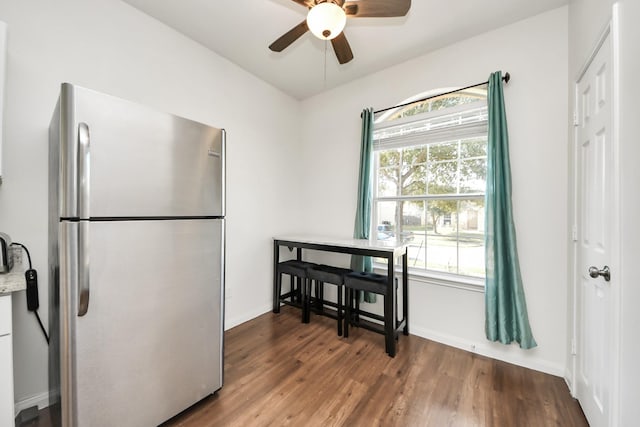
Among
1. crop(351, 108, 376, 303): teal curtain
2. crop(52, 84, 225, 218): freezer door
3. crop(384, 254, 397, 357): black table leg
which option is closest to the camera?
crop(52, 84, 225, 218): freezer door

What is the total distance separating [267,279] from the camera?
3.14m

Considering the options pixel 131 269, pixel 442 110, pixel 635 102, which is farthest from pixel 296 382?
pixel 442 110

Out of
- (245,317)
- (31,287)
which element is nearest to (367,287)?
(245,317)

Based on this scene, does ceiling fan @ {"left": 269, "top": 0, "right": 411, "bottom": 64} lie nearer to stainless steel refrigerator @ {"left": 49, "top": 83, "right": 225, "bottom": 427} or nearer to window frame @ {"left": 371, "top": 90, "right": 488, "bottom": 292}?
stainless steel refrigerator @ {"left": 49, "top": 83, "right": 225, "bottom": 427}

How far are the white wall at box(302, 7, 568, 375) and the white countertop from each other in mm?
2749

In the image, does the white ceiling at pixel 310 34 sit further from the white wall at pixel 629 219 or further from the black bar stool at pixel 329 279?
the black bar stool at pixel 329 279

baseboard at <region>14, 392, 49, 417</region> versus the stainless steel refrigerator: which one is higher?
the stainless steel refrigerator

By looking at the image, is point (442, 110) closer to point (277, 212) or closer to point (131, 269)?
point (277, 212)

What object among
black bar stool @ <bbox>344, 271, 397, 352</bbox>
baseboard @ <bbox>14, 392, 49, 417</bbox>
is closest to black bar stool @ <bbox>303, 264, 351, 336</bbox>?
black bar stool @ <bbox>344, 271, 397, 352</bbox>

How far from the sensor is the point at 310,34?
2.31 metres

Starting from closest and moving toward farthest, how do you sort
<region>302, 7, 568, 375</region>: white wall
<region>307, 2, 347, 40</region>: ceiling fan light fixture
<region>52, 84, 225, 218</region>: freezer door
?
<region>52, 84, 225, 218</region>: freezer door < <region>307, 2, 347, 40</region>: ceiling fan light fixture < <region>302, 7, 568, 375</region>: white wall

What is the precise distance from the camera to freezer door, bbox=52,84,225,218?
1.12m

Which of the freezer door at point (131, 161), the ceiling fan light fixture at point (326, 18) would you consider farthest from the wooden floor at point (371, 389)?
the ceiling fan light fixture at point (326, 18)

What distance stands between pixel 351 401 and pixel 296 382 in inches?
16.6
